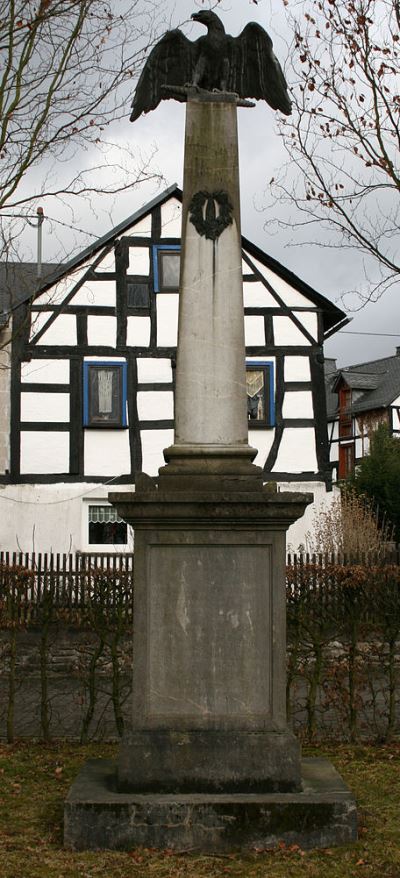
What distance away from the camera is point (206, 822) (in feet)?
17.5

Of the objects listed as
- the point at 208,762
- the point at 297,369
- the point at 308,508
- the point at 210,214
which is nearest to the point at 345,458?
the point at 308,508

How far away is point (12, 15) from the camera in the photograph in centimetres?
862

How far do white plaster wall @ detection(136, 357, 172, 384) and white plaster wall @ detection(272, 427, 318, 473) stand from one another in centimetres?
253

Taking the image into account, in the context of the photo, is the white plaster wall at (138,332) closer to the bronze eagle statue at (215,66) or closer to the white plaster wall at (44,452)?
the white plaster wall at (44,452)

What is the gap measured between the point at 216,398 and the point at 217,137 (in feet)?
5.23

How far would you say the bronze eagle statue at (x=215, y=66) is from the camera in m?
6.43

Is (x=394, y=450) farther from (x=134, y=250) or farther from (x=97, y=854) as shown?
(x=97, y=854)

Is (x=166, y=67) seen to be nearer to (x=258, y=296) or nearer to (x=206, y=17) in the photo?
(x=206, y=17)

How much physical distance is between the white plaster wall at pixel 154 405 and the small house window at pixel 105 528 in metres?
1.91

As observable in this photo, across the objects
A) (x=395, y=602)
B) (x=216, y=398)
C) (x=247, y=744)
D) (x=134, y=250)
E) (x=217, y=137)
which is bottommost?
(x=247, y=744)

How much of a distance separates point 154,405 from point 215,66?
531 inches

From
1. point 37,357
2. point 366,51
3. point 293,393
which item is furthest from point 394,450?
point 366,51

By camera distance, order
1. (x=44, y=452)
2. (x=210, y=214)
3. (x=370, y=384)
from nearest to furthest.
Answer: (x=210, y=214), (x=44, y=452), (x=370, y=384)

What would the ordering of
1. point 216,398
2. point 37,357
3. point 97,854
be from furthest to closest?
point 37,357, point 216,398, point 97,854
